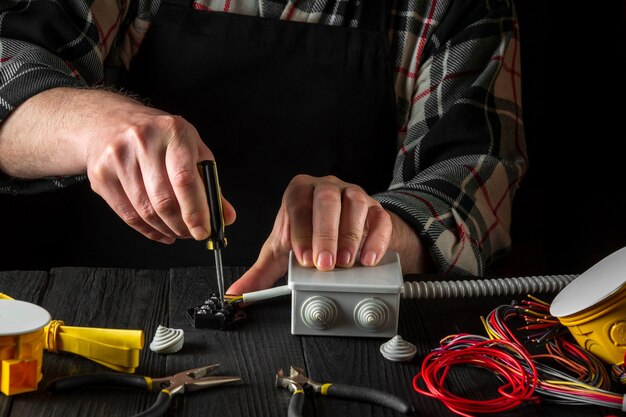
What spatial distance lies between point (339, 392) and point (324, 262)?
21 centimetres

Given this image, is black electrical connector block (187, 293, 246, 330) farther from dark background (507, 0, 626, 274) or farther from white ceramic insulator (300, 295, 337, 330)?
dark background (507, 0, 626, 274)

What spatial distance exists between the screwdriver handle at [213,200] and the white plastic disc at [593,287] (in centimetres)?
38

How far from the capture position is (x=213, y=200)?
92 centimetres

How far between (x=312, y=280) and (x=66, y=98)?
48cm

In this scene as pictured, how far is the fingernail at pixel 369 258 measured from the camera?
993 mm

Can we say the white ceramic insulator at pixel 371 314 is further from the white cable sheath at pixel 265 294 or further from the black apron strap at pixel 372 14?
the black apron strap at pixel 372 14

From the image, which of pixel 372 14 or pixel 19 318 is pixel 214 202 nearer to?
pixel 19 318

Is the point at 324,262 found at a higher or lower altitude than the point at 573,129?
higher

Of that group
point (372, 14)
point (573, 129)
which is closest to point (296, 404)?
point (372, 14)

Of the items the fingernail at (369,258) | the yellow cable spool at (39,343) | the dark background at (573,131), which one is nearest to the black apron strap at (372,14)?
the dark background at (573,131)

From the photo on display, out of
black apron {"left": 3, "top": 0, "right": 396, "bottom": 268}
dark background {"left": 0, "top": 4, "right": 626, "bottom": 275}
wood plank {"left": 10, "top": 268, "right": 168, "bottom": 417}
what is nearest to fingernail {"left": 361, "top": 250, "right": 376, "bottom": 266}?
wood plank {"left": 10, "top": 268, "right": 168, "bottom": 417}

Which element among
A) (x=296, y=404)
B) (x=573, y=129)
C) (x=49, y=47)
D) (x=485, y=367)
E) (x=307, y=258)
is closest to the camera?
(x=296, y=404)

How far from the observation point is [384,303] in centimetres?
92

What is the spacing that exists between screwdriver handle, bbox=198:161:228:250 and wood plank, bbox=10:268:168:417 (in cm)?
11
